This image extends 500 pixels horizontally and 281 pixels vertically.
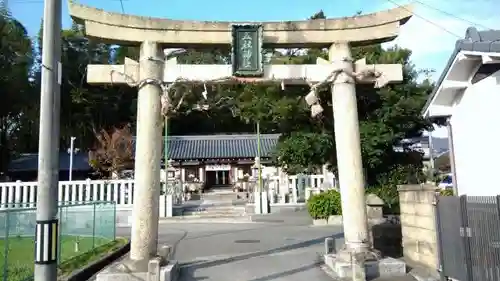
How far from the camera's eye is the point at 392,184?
19.5 meters

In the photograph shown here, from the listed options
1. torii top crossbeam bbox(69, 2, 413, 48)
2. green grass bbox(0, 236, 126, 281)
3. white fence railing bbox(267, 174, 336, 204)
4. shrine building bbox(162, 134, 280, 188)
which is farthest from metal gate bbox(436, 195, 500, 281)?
shrine building bbox(162, 134, 280, 188)

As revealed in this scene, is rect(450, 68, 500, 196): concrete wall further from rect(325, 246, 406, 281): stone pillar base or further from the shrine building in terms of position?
the shrine building

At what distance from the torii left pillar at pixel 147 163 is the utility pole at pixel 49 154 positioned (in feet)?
9.47

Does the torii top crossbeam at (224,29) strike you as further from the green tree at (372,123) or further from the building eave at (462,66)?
the green tree at (372,123)

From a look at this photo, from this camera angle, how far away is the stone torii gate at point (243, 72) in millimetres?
8555

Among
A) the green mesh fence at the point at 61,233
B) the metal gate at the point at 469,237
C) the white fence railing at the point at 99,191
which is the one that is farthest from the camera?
the white fence railing at the point at 99,191

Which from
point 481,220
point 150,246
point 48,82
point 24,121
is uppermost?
point 24,121

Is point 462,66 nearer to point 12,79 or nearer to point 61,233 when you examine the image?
point 61,233

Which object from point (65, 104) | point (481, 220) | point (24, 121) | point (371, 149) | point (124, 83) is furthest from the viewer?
point (65, 104)

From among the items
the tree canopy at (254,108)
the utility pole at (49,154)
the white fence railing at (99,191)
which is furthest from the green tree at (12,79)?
the utility pole at (49,154)

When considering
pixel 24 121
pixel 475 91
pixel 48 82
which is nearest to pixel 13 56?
pixel 24 121

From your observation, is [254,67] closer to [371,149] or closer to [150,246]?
[150,246]

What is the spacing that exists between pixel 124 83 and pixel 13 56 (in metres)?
23.2

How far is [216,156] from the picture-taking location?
35.7 metres
